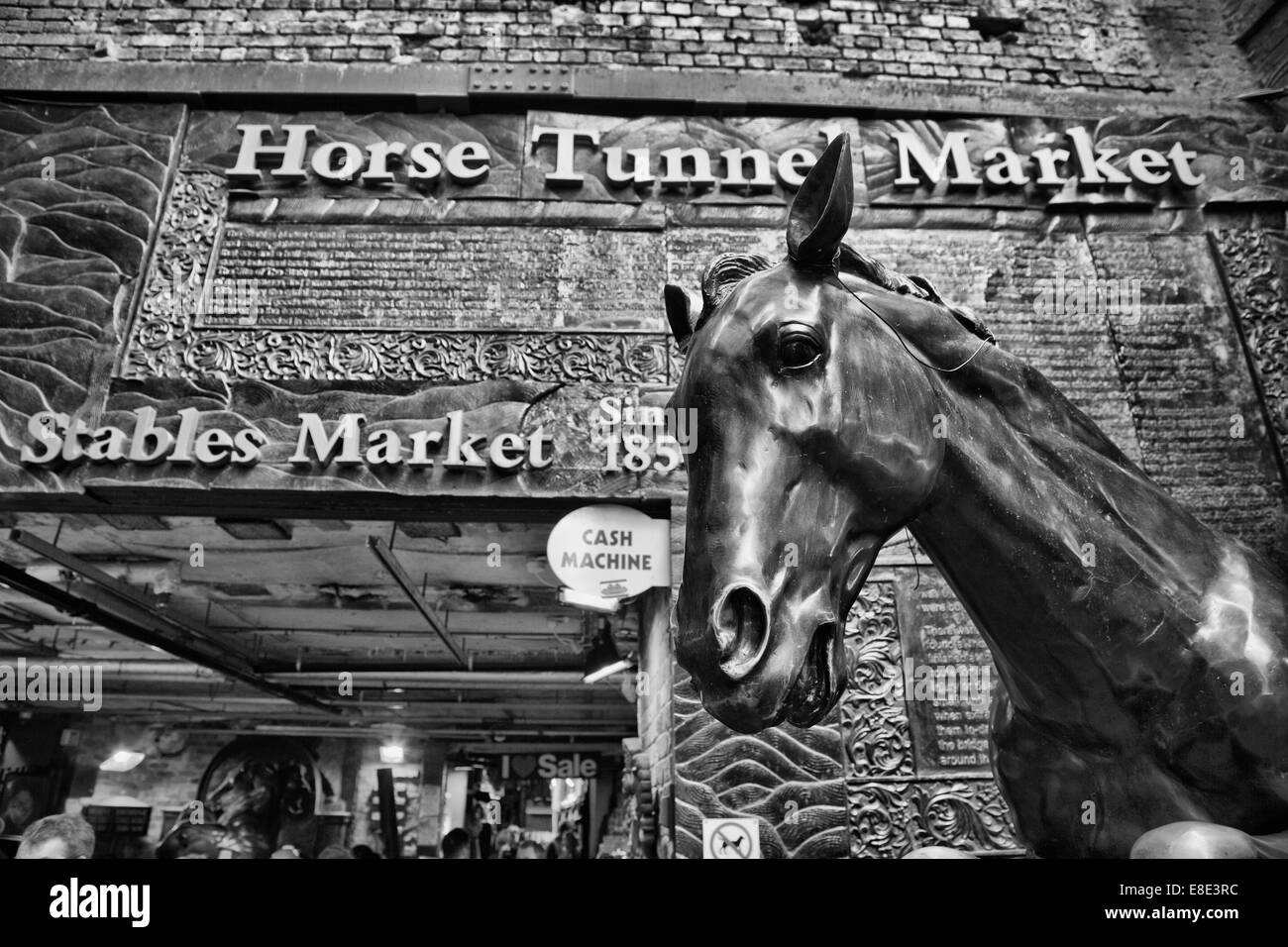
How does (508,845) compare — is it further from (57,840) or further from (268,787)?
(57,840)

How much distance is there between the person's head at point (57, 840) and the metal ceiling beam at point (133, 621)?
5.92ft

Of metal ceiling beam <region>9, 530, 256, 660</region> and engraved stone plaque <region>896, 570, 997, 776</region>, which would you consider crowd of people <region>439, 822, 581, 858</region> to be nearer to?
metal ceiling beam <region>9, 530, 256, 660</region>

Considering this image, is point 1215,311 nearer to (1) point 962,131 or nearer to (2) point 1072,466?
(1) point 962,131

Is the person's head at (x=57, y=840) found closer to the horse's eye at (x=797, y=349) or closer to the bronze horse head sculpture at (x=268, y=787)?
the horse's eye at (x=797, y=349)

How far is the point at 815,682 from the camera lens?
90cm

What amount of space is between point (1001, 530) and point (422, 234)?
3758 mm

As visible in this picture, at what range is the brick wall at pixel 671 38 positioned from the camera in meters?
4.68

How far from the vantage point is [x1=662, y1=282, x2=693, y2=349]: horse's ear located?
1239 millimetres

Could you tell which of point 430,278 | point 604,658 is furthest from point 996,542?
point 604,658

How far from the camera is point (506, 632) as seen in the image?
6.46 m

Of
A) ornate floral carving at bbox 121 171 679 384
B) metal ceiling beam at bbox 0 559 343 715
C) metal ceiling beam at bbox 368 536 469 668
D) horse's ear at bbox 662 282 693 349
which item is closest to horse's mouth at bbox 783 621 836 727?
horse's ear at bbox 662 282 693 349

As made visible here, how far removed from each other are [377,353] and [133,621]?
3.91 metres

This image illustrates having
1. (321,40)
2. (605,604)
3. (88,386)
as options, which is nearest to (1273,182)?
(605,604)

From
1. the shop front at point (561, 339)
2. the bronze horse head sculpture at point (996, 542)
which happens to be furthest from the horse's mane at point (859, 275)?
the shop front at point (561, 339)
